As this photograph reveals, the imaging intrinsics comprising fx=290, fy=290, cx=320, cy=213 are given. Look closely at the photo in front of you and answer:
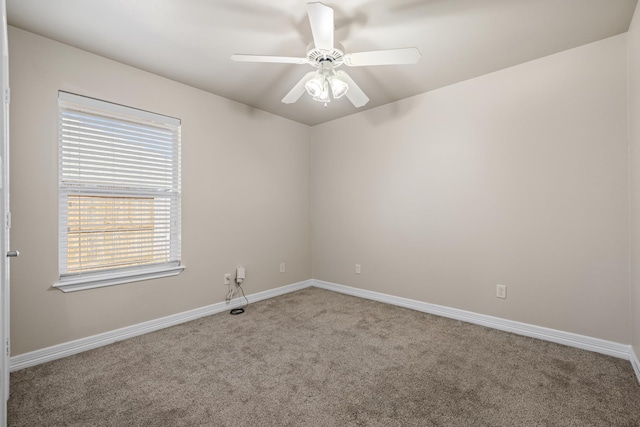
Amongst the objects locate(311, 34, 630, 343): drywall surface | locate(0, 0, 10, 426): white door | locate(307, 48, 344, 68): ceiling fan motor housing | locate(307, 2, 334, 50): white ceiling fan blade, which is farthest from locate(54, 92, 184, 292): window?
locate(311, 34, 630, 343): drywall surface

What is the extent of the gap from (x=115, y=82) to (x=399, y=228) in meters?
3.11

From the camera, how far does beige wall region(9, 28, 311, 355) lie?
2090 millimetres

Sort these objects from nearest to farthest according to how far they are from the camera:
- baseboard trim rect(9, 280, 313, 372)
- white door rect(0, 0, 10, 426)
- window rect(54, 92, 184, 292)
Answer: white door rect(0, 0, 10, 426), baseboard trim rect(9, 280, 313, 372), window rect(54, 92, 184, 292)

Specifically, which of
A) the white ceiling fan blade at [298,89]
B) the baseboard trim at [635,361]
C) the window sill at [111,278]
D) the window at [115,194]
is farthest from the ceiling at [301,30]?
the baseboard trim at [635,361]

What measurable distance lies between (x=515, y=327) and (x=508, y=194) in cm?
119

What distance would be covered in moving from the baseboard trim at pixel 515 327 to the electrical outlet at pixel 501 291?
0.21 m

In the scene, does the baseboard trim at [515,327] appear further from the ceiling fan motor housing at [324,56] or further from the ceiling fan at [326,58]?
the ceiling fan motor housing at [324,56]

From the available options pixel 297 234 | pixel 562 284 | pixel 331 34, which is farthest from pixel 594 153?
pixel 297 234

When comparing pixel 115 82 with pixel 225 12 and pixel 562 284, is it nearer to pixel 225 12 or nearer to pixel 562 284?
pixel 225 12

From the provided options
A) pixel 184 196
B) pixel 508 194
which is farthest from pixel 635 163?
pixel 184 196

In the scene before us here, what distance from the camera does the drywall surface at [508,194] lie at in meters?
2.22

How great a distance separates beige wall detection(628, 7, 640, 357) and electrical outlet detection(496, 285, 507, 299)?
31.3 inches

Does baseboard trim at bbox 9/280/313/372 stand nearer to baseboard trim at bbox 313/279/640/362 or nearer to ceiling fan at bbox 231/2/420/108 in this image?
baseboard trim at bbox 313/279/640/362

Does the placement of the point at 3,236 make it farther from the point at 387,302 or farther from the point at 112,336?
the point at 387,302
